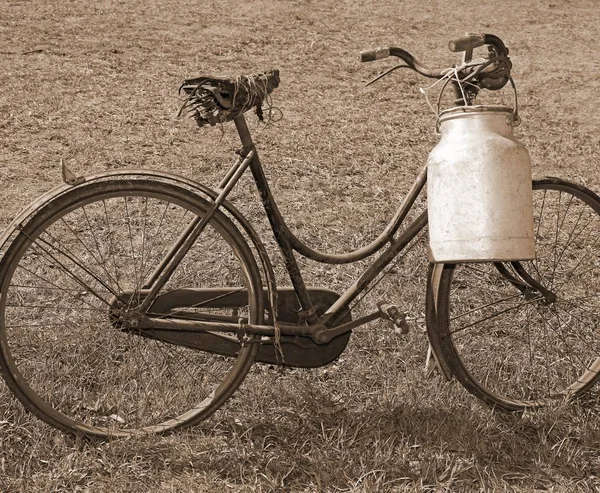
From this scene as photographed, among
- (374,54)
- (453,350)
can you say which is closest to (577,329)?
(453,350)

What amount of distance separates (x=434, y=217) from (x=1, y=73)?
608 cm

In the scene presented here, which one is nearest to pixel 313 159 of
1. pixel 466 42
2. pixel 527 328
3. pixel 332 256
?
pixel 527 328

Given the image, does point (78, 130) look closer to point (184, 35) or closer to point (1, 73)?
point (1, 73)

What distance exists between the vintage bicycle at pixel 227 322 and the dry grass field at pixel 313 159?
205mm

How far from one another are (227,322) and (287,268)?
341mm

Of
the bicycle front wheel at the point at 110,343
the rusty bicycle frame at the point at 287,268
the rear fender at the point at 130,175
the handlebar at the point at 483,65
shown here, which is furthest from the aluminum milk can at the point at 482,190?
the bicycle front wheel at the point at 110,343

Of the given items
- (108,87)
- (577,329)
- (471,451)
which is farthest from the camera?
(108,87)

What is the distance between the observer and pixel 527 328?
13.8 feet

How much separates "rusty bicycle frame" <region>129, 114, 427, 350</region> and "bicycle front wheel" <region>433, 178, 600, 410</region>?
0.28 meters

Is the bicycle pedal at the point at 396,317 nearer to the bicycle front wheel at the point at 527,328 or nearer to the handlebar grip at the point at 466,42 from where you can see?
the bicycle front wheel at the point at 527,328

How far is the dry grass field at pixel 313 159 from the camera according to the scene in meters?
3.43

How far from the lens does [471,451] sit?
3.55 metres

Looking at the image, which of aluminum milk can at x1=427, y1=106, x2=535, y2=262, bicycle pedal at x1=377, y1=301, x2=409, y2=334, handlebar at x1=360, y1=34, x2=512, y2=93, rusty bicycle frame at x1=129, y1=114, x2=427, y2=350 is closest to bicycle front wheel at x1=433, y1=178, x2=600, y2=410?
bicycle pedal at x1=377, y1=301, x2=409, y2=334

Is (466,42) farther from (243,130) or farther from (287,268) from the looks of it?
(287,268)
